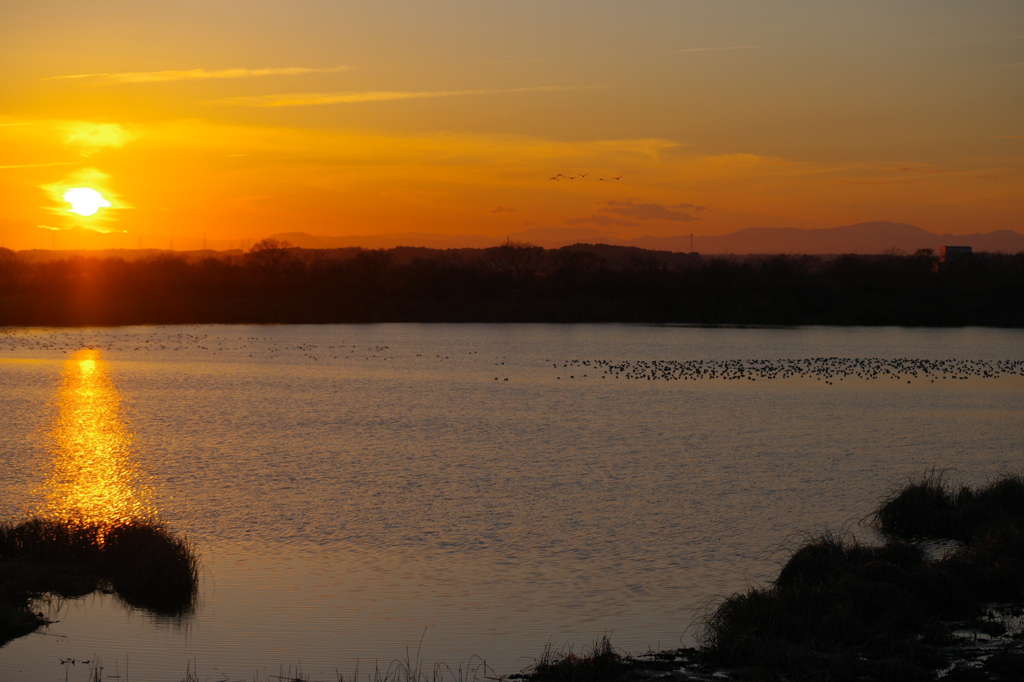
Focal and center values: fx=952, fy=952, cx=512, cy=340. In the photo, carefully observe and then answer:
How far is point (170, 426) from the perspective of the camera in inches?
950

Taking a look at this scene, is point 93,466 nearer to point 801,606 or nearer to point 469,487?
point 469,487

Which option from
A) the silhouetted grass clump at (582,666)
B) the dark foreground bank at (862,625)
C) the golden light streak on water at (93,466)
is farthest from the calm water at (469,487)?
the dark foreground bank at (862,625)

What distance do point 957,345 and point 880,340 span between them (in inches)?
238

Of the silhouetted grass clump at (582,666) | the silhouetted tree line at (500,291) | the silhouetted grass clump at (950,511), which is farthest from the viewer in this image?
the silhouetted tree line at (500,291)

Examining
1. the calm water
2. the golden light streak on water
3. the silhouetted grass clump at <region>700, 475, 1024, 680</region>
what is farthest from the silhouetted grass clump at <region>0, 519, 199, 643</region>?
the silhouetted grass clump at <region>700, 475, 1024, 680</region>

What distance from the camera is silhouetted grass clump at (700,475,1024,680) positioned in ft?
27.1

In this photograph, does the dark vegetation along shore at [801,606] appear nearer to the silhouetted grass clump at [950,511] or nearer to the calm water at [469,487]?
the silhouetted grass clump at [950,511]

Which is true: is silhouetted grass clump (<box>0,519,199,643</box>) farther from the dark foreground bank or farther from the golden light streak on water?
the dark foreground bank

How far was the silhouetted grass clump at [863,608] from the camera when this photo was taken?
8273 millimetres

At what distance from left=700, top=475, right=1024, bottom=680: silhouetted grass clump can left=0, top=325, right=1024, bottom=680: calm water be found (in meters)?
0.79

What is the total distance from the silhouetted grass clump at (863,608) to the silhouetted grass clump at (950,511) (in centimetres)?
93

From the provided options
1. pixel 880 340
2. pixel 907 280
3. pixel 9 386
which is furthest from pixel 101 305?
pixel 907 280

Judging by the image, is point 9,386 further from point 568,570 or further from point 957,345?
point 957,345

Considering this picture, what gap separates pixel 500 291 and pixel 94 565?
292 feet
